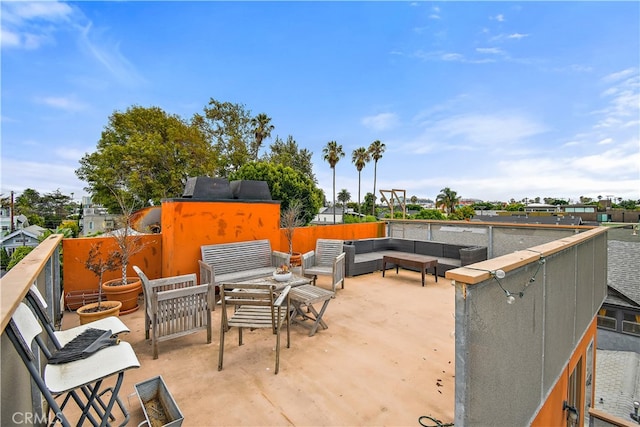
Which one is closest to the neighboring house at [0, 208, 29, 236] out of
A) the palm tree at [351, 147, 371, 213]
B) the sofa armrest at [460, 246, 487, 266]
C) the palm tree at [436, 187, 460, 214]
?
the sofa armrest at [460, 246, 487, 266]

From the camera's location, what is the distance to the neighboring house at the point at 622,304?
10648 mm

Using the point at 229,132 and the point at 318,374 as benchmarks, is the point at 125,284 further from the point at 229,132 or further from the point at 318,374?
the point at 229,132

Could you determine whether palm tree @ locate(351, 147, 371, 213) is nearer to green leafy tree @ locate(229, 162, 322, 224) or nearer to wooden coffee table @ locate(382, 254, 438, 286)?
green leafy tree @ locate(229, 162, 322, 224)

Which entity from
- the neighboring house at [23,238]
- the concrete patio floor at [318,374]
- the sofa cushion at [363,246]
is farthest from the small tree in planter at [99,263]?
the neighboring house at [23,238]

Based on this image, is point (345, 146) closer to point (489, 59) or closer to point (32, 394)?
point (489, 59)

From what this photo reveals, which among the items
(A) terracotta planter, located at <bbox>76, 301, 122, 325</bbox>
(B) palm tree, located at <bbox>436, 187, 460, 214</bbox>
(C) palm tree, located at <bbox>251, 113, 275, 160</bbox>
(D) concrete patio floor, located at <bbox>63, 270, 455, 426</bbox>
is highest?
(C) palm tree, located at <bbox>251, 113, 275, 160</bbox>

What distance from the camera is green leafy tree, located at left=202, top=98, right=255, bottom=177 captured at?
19.9 meters

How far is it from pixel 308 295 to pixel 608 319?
578 inches

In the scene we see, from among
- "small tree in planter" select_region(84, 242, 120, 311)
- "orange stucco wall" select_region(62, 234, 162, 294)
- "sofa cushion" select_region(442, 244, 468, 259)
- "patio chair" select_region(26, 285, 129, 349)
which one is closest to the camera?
"patio chair" select_region(26, 285, 129, 349)

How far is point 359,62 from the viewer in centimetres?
1188

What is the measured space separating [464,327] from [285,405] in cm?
182

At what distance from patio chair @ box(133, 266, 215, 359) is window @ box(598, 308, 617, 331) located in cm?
1568

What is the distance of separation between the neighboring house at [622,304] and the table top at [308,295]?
13.8m

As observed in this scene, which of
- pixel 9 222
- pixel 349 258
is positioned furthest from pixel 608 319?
pixel 9 222
